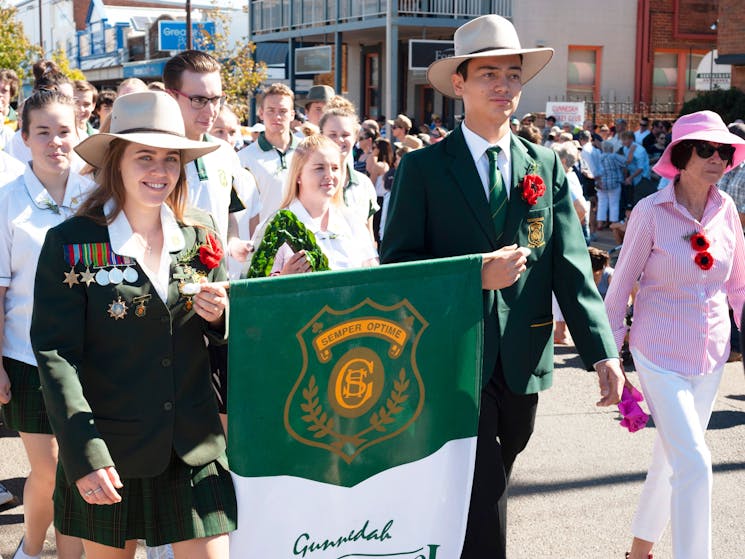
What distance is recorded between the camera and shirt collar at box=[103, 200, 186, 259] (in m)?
3.13

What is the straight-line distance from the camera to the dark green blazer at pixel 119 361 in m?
3.01

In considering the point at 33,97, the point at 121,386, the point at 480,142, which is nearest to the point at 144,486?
the point at 121,386

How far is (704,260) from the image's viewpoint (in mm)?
4438

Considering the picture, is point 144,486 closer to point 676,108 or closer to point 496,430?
point 496,430

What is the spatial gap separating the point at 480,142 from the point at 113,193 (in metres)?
1.41

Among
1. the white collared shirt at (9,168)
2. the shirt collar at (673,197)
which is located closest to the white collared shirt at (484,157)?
the shirt collar at (673,197)

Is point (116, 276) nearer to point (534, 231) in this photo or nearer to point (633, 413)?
point (534, 231)


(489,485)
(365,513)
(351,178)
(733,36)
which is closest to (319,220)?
(351,178)

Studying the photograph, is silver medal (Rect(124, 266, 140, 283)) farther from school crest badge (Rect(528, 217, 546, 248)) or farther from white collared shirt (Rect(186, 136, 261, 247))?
white collared shirt (Rect(186, 136, 261, 247))

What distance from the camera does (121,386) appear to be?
3.10 meters

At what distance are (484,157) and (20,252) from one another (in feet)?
6.73

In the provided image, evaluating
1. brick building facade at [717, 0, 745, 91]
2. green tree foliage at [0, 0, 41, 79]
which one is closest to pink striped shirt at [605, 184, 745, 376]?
brick building facade at [717, 0, 745, 91]

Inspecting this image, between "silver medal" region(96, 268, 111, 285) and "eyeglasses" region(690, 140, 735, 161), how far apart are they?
276 cm

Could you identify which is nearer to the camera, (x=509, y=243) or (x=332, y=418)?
(x=332, y=418)
